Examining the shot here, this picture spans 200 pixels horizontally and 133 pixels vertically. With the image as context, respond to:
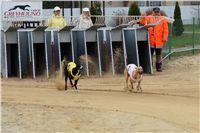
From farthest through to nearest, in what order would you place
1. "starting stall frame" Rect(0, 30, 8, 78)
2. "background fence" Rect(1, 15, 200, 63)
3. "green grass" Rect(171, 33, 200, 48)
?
"green grass" Rect(171, 33, 200, 48) < "background fence" Rect(1, 15, 200, 63) < "starting stall frame" Rect(0, 30, 8, 78)

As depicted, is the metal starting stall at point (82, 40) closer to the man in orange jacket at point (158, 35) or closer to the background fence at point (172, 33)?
the man in orange jacket at point (158, 35)

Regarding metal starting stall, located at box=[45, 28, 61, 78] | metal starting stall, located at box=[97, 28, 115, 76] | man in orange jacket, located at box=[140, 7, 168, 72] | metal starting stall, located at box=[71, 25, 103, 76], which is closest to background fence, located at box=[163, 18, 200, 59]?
man in orange jacket, located at box=[140, 7, 168, 72]

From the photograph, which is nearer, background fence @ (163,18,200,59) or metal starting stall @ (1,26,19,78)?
metal starting stall @ (1,26,19,78)

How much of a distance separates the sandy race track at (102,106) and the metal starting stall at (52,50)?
1.03 metres

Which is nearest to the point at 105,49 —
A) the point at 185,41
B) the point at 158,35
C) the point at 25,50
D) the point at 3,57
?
the point at 158,35

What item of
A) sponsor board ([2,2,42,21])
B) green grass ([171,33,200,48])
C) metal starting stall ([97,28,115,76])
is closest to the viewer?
metal starting stall ([97,28,115,76])

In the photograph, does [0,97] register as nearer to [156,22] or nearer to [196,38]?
[156,22]

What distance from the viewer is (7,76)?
16547 mm

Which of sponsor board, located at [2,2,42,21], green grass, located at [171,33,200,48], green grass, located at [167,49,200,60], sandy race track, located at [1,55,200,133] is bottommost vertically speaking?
sandy race track, located at [1,55,200,133]

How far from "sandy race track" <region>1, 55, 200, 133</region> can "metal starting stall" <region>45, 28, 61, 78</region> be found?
1.03 meters

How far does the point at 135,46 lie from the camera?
17375 mm

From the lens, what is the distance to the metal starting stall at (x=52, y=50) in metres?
16.7

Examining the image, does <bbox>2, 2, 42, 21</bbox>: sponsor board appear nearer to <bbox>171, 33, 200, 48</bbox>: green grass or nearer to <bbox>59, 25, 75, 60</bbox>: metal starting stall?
<bbox>59, 25, 75, 60</bbox>: metal starting stall

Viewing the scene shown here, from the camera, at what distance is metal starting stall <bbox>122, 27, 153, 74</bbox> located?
1728 cm
